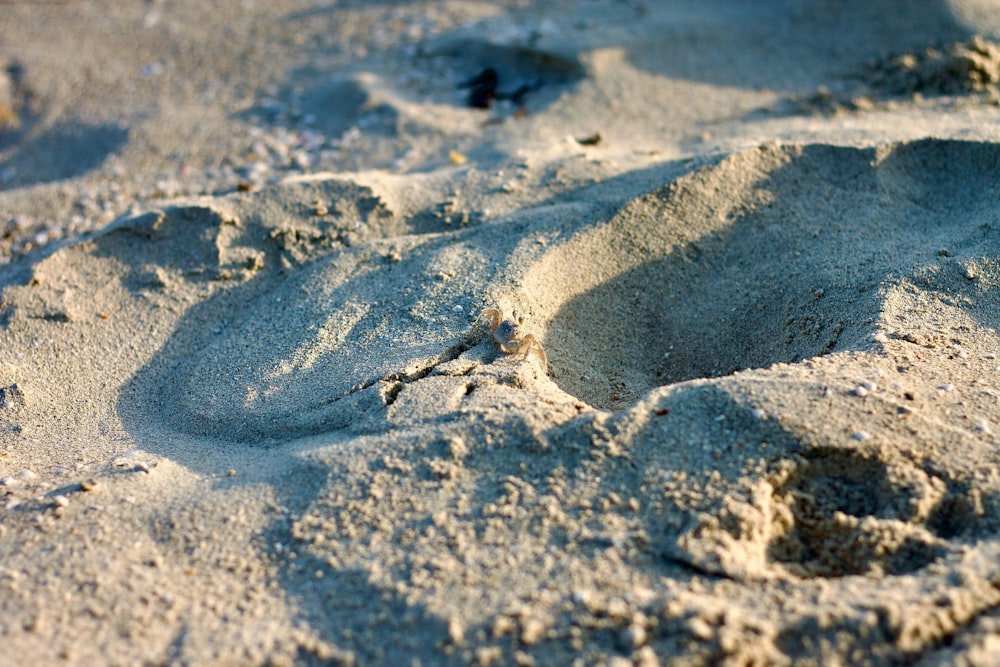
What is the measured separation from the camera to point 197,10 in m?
5.98

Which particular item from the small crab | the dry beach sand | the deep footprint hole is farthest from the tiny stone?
the small crab

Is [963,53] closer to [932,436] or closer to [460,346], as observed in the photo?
[932,436]

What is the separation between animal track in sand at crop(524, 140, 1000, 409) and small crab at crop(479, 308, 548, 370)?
0.12 meters

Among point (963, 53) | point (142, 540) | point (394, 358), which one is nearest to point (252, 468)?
point (142, 540)

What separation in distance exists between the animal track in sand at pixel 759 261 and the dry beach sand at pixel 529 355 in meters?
0.01

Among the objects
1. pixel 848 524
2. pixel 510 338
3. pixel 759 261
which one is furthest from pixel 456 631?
pixel 759 261

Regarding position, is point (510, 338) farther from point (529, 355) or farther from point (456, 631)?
point (456, 631)

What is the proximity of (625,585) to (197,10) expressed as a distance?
18.6 feet

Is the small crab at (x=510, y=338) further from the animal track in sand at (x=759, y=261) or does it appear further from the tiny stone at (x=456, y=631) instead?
the tiny stone at (x=456, y=631)

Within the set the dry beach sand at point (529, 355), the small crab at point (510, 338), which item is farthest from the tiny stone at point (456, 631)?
the small crab at point (510, 338)

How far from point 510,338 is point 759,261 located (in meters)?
1.11

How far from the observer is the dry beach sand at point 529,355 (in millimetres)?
1835

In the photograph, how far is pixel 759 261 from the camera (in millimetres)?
3092

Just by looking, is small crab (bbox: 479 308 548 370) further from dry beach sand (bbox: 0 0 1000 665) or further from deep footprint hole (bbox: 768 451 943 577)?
deep footprint hole (bbox: 768 451 943 577)
